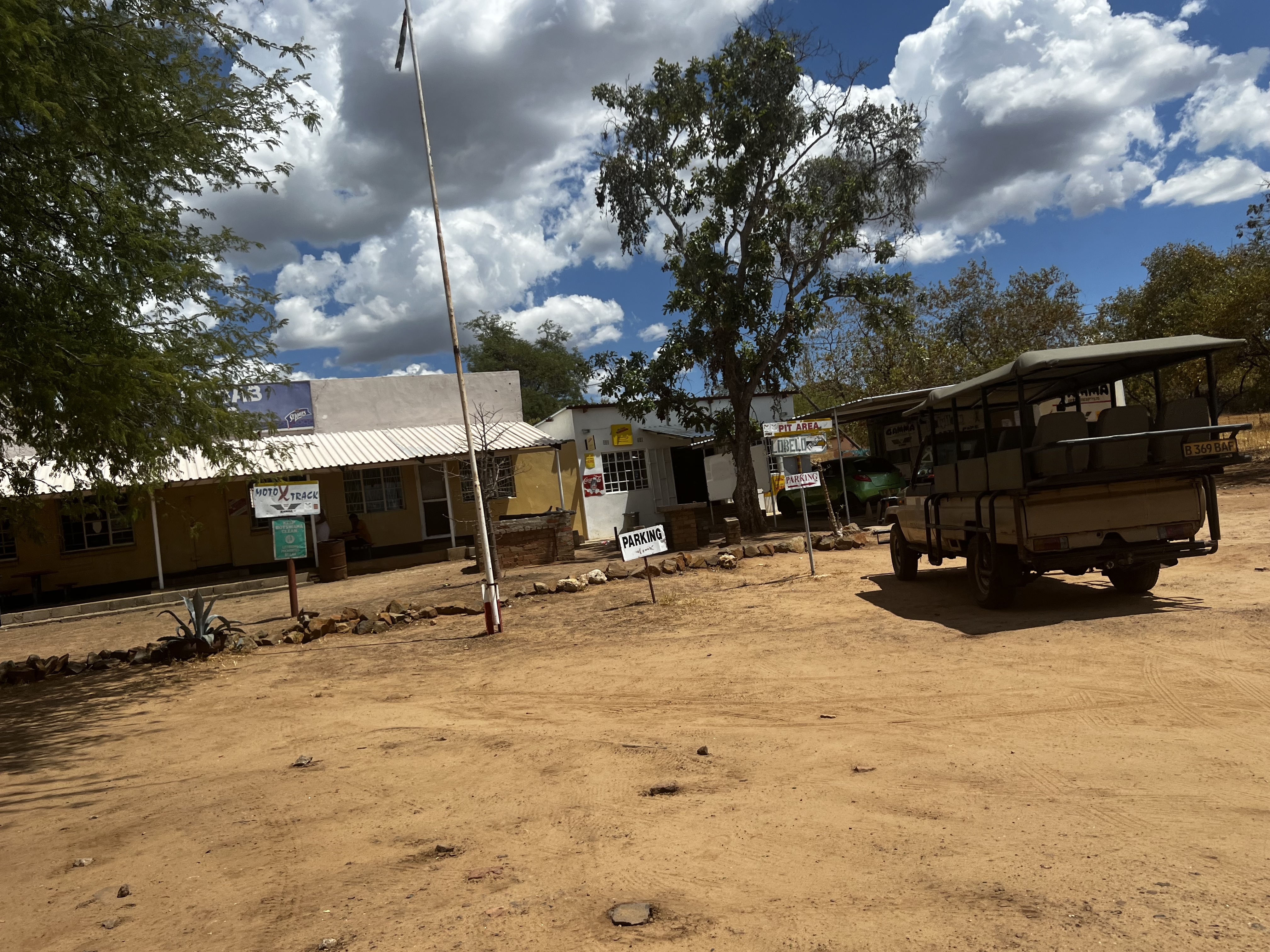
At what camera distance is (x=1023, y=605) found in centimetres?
902

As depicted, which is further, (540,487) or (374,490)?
(540,487)

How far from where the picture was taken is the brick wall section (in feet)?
57.7

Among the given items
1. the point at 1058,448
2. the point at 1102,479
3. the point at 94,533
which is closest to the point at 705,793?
the point at 1058,448

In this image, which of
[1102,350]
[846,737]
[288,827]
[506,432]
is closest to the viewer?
[288,827]

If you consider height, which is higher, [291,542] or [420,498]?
[420,498]

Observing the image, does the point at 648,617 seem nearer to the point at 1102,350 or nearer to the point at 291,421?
the point at 1102,350

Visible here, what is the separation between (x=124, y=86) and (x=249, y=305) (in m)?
3.02

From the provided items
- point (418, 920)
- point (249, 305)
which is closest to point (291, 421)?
point (249, 305)

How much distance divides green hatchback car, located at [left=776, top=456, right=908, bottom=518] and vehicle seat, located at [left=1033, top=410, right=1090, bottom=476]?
40.3 feet

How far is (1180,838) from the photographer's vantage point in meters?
3.50

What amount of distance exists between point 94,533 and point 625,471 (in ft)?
43.2

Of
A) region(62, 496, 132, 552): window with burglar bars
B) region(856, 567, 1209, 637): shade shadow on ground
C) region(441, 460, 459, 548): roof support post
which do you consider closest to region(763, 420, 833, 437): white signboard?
region(856, 567, 1209, 637): shade shadow on ground

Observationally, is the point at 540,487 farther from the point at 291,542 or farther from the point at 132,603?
the point at 291,542

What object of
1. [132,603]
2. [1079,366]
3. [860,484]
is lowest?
[132,603]
